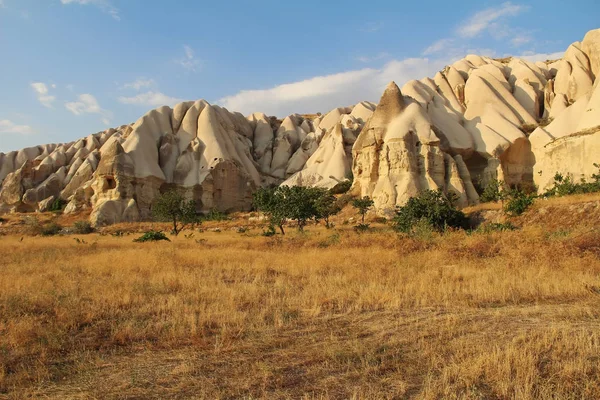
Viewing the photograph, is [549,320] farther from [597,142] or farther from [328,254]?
[597,142]

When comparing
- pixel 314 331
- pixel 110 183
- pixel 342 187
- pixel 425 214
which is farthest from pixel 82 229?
pixel 314 331

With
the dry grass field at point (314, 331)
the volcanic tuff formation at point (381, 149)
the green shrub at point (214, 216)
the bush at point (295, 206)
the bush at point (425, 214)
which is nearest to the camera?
the dry grass field at point (314, 331)

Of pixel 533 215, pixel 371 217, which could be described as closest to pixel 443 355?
pixel 533 215

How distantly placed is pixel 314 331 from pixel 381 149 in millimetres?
32553

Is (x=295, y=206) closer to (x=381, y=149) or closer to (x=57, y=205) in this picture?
(x=381, y=149)

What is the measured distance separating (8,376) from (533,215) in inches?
763

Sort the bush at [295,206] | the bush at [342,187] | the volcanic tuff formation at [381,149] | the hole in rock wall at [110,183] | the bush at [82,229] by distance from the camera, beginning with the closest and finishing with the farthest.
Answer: the bush at [295,206] < the bush at [82,229] < the volcanic tuff formation at [381,149] < the hole in rock wall at [110,183] < the bush at [342,187]

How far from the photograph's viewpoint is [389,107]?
123ft

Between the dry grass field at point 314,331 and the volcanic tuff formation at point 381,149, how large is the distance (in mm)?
25243

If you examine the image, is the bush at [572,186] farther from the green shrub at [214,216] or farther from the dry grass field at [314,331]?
the green shrub at [214,216]

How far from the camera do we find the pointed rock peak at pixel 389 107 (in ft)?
122

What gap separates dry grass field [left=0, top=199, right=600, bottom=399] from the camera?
9.75 ft

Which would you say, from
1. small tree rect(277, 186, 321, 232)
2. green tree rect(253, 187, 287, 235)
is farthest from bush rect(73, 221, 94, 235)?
small tree rect(277, 186, 321, 232)

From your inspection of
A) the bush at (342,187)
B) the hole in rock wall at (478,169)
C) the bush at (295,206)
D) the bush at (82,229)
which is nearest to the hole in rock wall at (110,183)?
the bush at (82,229)
